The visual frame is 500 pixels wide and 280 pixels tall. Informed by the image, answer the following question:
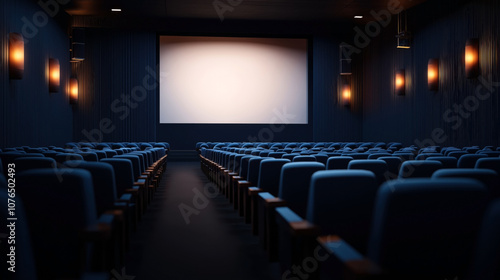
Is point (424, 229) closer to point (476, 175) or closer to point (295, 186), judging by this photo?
point (476, 175)

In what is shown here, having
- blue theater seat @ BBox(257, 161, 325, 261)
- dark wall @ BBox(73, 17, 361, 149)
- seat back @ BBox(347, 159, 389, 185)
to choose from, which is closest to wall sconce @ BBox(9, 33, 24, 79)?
dark wall @ BBox(73, 17, 361, 149)

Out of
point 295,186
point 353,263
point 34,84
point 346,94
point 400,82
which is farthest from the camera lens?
point 346,94

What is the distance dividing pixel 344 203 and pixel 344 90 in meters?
13.5

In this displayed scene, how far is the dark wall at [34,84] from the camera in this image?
820cm

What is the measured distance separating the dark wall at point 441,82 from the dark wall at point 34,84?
30.2 feet

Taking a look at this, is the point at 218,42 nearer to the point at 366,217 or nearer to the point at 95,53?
the point at 95,53

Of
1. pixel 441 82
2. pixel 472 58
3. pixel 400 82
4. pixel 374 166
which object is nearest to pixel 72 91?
pixel 400 82

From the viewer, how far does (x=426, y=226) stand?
1284 mm

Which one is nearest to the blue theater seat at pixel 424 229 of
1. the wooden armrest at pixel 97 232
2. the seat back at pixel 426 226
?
the seat back at pixel 426 226

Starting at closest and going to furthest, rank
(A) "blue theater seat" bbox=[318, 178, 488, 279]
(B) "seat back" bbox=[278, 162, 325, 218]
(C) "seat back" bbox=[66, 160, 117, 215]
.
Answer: (A) "blue theater seat" bbox=[318, 178, 488, 279], (C) "seat back" bbox=[66, 160, 117, 215], (B) "seat back" bbox=[278, 162, 325, 218]

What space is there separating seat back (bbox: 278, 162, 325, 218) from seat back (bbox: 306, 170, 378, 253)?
0.63 m

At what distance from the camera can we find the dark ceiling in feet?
38.1

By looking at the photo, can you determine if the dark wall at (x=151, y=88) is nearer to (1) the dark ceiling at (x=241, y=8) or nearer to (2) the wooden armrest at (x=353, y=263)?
(1) the dark ceiling at (x=241, y=8)

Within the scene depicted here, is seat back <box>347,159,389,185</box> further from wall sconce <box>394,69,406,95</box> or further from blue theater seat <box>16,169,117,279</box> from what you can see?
wall sconce <box>394,69,406,95</box>
